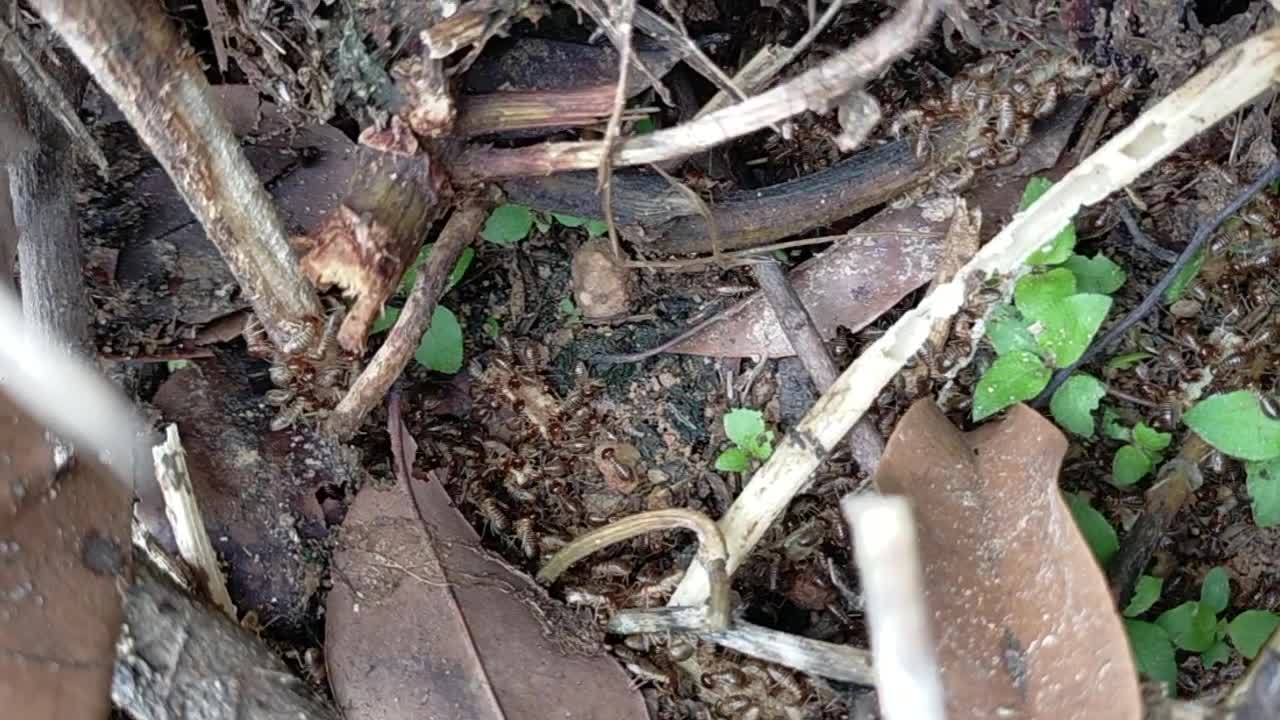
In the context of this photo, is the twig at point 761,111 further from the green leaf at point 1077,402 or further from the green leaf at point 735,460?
the green leaf at point 1077,402

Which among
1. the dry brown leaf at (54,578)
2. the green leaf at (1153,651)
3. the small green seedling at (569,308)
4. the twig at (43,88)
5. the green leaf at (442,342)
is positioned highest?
the twig at (43,88)

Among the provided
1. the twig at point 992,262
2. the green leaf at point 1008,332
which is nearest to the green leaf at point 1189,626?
the green leaf at point 1008,332

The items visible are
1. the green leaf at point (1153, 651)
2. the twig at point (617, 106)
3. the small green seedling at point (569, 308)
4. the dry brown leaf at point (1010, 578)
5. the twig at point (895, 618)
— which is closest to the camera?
the twig at point (895, 618)

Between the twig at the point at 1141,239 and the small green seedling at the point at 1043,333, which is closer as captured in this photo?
the small green seedling at the point at 1043,333

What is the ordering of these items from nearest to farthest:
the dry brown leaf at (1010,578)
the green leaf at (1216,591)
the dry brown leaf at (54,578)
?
the dry brown leaf at (54,578), the dry brown leaf at (1010,578), the green leaf at (1216,591)

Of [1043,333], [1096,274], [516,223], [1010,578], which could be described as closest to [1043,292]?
[1043,333]

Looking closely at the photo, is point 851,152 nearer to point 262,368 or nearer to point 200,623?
point 262,368

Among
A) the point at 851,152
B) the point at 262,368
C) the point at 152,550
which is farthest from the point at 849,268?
the point at 152,550
